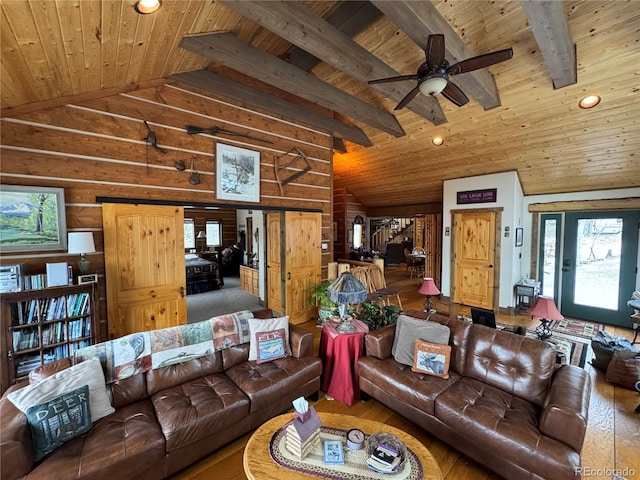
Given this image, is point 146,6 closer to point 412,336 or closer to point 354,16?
point 354,16

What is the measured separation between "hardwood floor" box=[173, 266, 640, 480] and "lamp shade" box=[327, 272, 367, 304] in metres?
1.05

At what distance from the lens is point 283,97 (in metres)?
4.86

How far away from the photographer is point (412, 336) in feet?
8.92

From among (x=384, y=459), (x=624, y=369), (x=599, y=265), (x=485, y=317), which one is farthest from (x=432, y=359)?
Answer: (x=599, y=265)

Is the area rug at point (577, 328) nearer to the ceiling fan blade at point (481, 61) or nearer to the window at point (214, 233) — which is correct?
the ceiling fan blade at point (481, 61)

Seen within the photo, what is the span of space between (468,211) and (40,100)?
23.3 ft

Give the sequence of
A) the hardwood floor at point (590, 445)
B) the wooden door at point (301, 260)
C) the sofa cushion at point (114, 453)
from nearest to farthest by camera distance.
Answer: the sofa cushion at point (114, 453)
the hardwood floor at point (590, 445)
the wooden door at point (301, 260)

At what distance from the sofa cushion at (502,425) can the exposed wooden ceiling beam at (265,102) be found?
4.47m

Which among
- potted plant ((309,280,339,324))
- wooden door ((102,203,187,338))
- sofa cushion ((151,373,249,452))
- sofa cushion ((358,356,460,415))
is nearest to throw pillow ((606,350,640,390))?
sofa cushion ((358,356,460,415))

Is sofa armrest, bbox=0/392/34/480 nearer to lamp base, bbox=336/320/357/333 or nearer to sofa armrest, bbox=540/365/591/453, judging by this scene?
lamp base, bbox=336/320/357/333

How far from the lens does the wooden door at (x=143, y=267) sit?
10.3 feet

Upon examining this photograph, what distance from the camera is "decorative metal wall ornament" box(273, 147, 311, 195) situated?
15.7 ft

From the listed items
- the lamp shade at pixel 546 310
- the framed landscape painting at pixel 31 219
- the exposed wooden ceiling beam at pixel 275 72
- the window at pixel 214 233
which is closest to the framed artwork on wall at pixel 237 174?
the exposed wooden ceiling beam at pixel 275 72

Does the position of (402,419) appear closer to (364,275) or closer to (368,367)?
(368,367)
